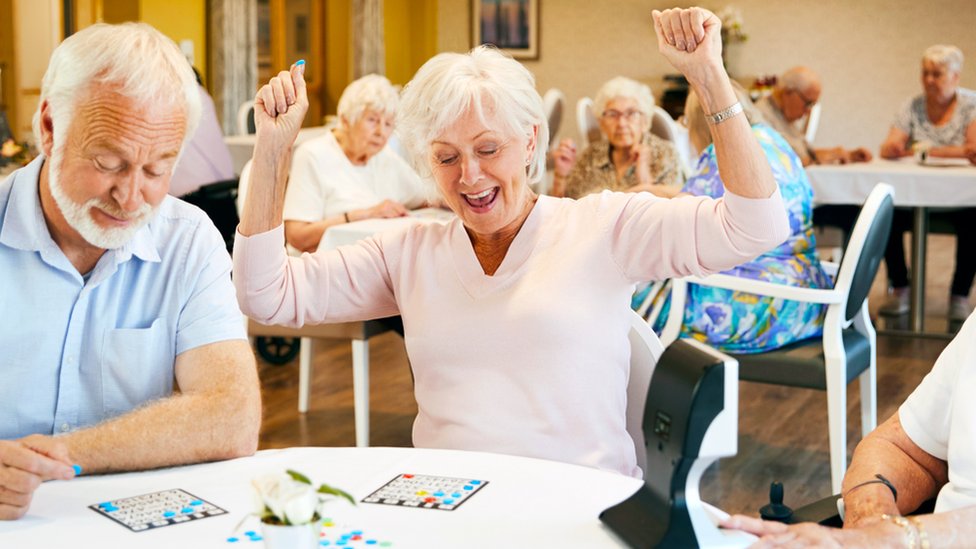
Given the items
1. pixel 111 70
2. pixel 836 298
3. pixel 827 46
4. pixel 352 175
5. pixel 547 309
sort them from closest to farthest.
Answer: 1. pixel 111 70
2. pixel 547 309
3. pixel 836 298
4. pixel 352 175
5. pixel 827 46

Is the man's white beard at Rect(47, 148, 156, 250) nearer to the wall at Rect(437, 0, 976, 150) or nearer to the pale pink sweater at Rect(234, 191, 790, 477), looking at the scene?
the pale pink sweater at Rect(234, 191, 790, 477)

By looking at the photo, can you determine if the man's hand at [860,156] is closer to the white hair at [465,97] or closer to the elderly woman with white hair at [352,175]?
the elderly woman with white hair at [352,175]

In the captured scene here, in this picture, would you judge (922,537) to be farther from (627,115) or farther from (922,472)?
(627,115)

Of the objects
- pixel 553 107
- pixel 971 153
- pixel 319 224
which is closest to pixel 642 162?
pixel 319 224

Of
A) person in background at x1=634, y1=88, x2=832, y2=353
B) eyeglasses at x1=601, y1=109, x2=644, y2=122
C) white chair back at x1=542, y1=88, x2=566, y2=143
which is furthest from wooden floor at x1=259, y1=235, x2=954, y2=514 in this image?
white chair back at x1=542, y1=88, x2=566, y2=143

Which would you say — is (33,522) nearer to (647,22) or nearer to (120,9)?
(120,9)

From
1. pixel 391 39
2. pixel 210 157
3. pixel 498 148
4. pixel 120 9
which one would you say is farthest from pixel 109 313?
pixel 391 39

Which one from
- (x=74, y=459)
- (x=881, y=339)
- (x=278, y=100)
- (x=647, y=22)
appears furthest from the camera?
(x=647, y=22)

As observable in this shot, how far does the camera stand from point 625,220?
1955 millimetres

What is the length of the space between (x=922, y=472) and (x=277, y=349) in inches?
142

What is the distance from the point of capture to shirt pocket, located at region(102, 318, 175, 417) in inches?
69.9

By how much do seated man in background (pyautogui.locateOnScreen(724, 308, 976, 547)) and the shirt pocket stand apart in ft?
3.11

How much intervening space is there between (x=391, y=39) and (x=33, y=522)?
11.4m

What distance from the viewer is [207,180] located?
471cm
